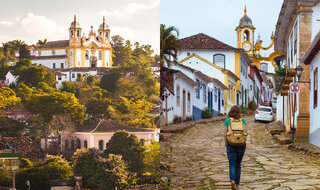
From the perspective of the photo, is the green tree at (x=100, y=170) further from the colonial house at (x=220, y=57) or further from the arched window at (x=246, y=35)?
the arched window at (x=246, y=35)

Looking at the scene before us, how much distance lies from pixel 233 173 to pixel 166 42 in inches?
246

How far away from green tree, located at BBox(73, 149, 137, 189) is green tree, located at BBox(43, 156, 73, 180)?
0.26 feet

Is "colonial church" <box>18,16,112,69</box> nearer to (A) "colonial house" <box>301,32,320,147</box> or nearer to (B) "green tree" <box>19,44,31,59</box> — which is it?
(B) "green tree" <box>19,44,31,59</box>

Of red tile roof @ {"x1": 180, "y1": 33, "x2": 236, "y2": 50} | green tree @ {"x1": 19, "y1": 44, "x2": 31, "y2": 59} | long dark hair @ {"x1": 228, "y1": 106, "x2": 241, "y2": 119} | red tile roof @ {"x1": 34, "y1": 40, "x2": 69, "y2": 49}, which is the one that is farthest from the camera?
red tile roof @ {"x1": 180, "y1": 33, "x2": 236, "y2": 50}

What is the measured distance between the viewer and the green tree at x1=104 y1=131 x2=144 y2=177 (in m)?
5.46


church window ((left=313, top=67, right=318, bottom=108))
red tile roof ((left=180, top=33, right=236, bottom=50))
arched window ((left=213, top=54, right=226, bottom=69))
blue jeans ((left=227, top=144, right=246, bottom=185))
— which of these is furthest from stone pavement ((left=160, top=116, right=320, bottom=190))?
arched window ((left=213, top=54, right=226, bottom=69))

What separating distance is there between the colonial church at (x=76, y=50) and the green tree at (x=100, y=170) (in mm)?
1099

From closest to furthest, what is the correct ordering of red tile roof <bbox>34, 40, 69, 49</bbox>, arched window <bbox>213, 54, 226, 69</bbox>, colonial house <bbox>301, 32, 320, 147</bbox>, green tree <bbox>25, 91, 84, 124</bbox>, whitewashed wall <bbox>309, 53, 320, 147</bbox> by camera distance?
green tree <bbox>25, 91, 84, 124</bbox>, red tile roof <bbox>34, 40, 69, 49</bbox>, colonial house <bbox>301, 32, 320, 147</bbox>, whitewashed wall <bbox>309, 53, 320, 147</bbox>, arched window <bbox>213, 54, 226, 69</bbox>

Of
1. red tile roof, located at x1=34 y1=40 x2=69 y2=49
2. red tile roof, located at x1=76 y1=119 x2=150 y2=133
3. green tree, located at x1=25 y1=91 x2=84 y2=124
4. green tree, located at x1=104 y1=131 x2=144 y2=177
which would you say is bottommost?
green tree, located at x1=104 y1=131 x2=144 y2=177

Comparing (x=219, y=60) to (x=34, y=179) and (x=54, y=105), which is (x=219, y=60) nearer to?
(x=54, y=105)

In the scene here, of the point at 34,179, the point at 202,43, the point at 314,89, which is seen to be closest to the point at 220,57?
A: the point at 202,43

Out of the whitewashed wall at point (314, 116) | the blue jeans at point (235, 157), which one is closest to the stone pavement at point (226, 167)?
the blue jeans at point (235, 157)

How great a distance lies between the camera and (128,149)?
551cm

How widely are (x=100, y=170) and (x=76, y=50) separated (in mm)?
1655
